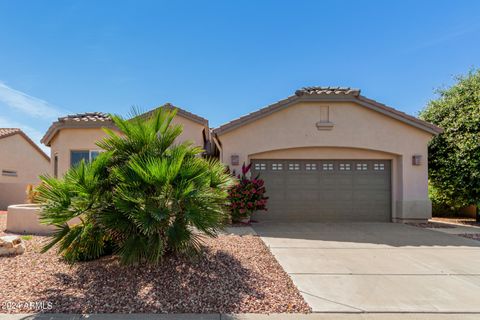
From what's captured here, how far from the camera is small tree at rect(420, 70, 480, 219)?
38.8 feet

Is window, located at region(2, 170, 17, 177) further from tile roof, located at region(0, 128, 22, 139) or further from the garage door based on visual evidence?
the garage door

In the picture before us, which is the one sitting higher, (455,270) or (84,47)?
(84,47)

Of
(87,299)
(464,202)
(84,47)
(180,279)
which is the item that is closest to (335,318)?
(180,279)

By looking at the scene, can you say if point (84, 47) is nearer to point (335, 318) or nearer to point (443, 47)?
point (335, 318)

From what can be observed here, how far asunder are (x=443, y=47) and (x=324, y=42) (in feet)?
16.2

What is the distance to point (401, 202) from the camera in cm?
1159

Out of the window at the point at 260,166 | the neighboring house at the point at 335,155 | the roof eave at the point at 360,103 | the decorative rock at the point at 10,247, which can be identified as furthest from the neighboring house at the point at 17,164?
the roof eave at the point at 360,103

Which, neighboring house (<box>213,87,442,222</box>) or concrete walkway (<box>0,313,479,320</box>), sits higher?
neighboring house (<box>213,87,442,222</box>)

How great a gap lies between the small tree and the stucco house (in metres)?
1.49

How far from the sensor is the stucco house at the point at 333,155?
11594mm

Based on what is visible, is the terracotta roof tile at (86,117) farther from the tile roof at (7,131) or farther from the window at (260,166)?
the tile roof at (7,131)

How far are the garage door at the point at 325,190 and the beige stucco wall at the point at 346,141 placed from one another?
34 cm

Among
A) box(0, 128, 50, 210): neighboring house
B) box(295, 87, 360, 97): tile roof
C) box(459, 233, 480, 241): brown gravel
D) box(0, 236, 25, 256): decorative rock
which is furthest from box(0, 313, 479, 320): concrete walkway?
box(0, 128, 50, 210): neighboring house

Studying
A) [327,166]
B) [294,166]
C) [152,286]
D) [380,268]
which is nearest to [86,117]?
[294,166]
